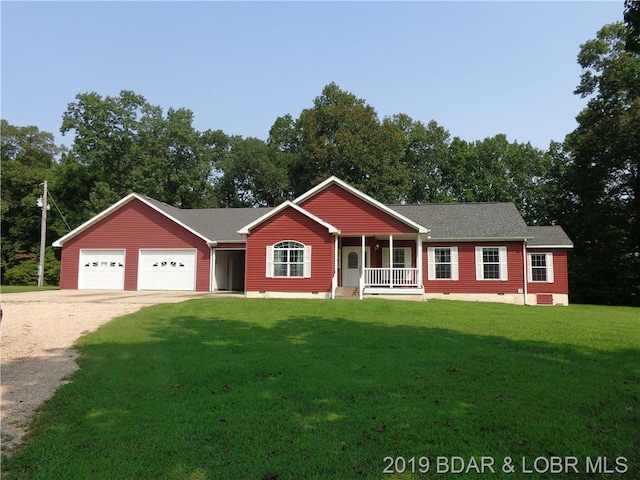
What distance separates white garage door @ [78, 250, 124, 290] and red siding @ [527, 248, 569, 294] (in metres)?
21.1

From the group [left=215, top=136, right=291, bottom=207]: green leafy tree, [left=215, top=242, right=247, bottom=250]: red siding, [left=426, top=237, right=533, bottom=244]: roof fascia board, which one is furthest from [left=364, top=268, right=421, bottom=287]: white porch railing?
[left=215, top=136, right=291, bottom=207]: green leafy tree

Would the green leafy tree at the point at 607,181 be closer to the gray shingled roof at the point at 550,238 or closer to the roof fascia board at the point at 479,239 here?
the gray shingled roof at the point at 550,238

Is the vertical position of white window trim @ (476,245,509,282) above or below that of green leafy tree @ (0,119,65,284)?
below

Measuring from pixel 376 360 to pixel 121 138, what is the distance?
1533 inches

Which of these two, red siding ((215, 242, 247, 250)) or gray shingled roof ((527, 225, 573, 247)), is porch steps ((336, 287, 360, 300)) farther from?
gray shingled roof ((527, 225, 573, 247))

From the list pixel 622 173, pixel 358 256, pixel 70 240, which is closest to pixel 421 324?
pixel 358 256

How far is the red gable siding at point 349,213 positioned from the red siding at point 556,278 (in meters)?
6.85

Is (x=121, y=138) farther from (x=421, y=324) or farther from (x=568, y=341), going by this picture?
(x=568, y=341)

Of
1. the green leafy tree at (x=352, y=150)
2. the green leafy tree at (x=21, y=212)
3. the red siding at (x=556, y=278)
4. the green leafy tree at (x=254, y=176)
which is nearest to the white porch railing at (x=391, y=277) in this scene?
the red siding at (x=556, y=278)

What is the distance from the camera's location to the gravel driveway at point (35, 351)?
16.1 ft

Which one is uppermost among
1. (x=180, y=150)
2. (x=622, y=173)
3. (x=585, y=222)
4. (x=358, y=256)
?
(x=180, y=150)

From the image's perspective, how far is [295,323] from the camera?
1084 centimetres

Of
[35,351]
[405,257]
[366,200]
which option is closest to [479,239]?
[405,257]

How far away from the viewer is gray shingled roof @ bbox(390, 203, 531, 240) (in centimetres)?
2155
